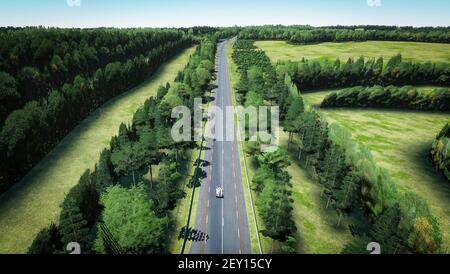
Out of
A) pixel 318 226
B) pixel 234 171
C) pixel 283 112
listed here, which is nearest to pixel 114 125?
pixel 234 171

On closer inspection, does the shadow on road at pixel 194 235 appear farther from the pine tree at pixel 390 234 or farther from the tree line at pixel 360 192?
the pine tree at pixel 390 234

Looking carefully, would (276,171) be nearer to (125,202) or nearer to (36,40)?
(125,202)

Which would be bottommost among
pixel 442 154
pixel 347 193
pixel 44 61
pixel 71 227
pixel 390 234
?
pixel 347 193

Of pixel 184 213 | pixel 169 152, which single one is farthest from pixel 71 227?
pixel 169 152

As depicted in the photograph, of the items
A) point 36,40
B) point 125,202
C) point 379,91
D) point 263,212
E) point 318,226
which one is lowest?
point 318,226

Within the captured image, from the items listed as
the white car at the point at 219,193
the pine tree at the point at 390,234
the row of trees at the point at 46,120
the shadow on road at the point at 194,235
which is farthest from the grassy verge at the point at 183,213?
the row of trees at the point at 46,120

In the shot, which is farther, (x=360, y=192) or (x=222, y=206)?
(x=222, y=206)

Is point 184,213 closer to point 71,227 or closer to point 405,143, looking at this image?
point 71,227

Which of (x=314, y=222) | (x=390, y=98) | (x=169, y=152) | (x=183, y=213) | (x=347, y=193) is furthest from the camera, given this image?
(x=390, y=98)
